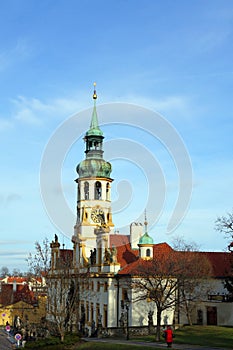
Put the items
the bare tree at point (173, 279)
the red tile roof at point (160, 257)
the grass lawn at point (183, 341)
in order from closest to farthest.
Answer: the grass lawn at point (183, 341) < the bare tree at point (173, 279) < the red tile roof at point (160, 257)

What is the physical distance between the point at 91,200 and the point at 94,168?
506 cm

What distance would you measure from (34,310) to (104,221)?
23.1 metres

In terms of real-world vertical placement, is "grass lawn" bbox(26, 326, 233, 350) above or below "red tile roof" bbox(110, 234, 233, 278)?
below

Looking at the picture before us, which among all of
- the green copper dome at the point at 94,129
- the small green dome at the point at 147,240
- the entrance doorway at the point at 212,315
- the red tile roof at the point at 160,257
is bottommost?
the entrance doorway at the point at 212,315

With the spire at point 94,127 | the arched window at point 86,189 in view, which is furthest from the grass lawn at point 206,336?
the spire at point 94,127

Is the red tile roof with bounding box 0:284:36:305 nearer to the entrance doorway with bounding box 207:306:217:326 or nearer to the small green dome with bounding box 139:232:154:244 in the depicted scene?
the small green dome with bounding box 139:232:154:244

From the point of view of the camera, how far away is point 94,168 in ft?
243

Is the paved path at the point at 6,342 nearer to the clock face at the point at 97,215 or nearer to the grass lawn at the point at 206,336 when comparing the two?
the clock face at the point at 97,215

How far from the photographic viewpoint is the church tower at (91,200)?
234 ft

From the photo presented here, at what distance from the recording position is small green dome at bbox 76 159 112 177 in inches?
2911

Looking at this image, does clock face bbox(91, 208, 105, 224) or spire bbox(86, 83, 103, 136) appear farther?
spire bbox(86, 83, 103, 136)

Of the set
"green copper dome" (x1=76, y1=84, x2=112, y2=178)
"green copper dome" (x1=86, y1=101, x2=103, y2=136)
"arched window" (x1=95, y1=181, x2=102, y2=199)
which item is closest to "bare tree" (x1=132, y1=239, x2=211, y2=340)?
"arched window" (x1=95, y1=181, x2=102, y2=199)

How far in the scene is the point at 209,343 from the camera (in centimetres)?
3584

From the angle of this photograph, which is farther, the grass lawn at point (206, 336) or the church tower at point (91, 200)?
the church tower at point (91, 200)
